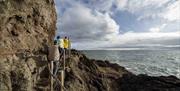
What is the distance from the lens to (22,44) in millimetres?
19125

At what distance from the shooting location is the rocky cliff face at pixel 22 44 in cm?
1719

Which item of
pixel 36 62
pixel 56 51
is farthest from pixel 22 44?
pixel 56 51

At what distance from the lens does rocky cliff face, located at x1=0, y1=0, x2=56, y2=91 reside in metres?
17.2

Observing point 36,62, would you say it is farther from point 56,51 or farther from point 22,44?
point 56,51

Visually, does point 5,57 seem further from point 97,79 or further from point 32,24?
point 97,79

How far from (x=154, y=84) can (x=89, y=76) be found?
5842mm

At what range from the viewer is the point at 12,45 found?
18094 mm

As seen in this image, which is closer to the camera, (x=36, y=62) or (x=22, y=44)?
(x=22, y=44)

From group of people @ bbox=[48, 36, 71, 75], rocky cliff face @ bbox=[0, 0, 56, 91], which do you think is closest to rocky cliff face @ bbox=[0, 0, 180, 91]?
rocky cliff face @ bbox=[0, 0, 56, 91]

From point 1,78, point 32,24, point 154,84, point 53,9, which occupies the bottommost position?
point 154,84

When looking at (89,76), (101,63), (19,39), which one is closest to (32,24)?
(19,39)

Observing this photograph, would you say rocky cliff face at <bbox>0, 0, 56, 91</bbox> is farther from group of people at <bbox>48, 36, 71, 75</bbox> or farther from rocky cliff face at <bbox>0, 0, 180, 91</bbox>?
group of people at <bbox>48, 36, 71, 75</bbox>

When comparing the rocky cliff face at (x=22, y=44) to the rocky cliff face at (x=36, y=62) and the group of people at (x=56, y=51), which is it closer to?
the rocky cliff face at (x=36, y=62)

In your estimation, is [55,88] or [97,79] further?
[97,79]
